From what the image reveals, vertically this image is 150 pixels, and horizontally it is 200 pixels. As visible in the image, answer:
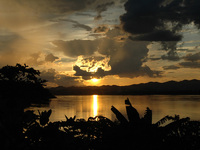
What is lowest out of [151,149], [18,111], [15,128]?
[151,149]

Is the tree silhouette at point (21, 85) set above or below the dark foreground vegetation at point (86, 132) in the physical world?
above

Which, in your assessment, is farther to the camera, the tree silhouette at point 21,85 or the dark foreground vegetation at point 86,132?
the tree silhouette at point 21,85

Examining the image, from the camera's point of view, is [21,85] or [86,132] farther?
[21,85]

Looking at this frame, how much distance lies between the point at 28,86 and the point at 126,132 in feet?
21.8

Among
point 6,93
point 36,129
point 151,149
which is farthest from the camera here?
point 6,93

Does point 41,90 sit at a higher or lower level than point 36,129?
higher

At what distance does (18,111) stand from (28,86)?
853 cm

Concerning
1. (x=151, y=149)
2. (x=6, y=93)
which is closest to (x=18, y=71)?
(x=6, y=93)

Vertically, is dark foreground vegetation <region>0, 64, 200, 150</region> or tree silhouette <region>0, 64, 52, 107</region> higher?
tree silhouette <region>0, 64, 52, 107</region>

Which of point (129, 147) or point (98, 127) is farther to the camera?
point (98, 127)

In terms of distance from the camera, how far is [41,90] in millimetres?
12742

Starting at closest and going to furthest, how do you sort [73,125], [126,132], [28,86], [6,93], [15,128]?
[15,128], [126,132], [73,125], [6,93], [28,86]

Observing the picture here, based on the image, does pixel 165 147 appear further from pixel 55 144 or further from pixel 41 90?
pixel 41 90

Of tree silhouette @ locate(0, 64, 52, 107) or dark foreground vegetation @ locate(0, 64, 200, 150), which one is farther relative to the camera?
tree silhouette @ locate(0, 64, 52, 107)
